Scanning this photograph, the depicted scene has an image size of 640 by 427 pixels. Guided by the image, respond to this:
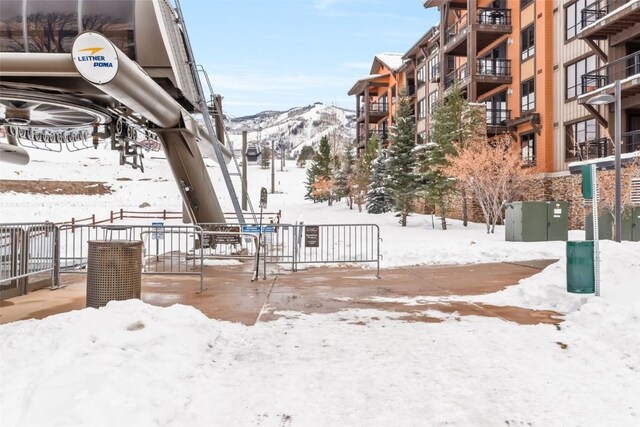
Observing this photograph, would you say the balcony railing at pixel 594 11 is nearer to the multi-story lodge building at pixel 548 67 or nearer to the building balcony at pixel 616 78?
the multi-story lodge building at pixel 548 67

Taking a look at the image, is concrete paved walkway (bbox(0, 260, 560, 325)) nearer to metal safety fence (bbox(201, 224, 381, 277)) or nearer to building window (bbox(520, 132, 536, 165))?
metal safety fence (bbox(201, 224, 381, 277))

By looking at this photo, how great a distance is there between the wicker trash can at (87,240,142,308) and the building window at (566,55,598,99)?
85.9ft

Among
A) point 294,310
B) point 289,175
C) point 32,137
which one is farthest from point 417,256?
point 289,175

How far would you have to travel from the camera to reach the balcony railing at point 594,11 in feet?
79.5

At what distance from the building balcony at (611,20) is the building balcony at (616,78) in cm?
121

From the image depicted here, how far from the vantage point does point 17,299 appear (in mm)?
8758

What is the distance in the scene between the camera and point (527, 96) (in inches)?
1230

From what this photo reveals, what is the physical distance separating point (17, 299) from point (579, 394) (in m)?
8.99

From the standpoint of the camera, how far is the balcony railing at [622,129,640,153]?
22.7 m

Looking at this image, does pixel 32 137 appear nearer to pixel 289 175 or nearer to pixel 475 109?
pixel 475 109

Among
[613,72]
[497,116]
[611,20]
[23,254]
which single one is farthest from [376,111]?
[23,254]

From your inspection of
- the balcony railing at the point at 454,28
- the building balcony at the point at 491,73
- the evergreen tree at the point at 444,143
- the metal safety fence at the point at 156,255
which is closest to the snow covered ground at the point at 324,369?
the metal safety fence at the point at 156,255

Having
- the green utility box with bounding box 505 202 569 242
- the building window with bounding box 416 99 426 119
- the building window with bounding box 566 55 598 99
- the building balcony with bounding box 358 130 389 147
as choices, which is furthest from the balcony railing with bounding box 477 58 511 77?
the building balcony with bounding box 358 130 389 147

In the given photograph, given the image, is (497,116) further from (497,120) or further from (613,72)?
(613,72)
